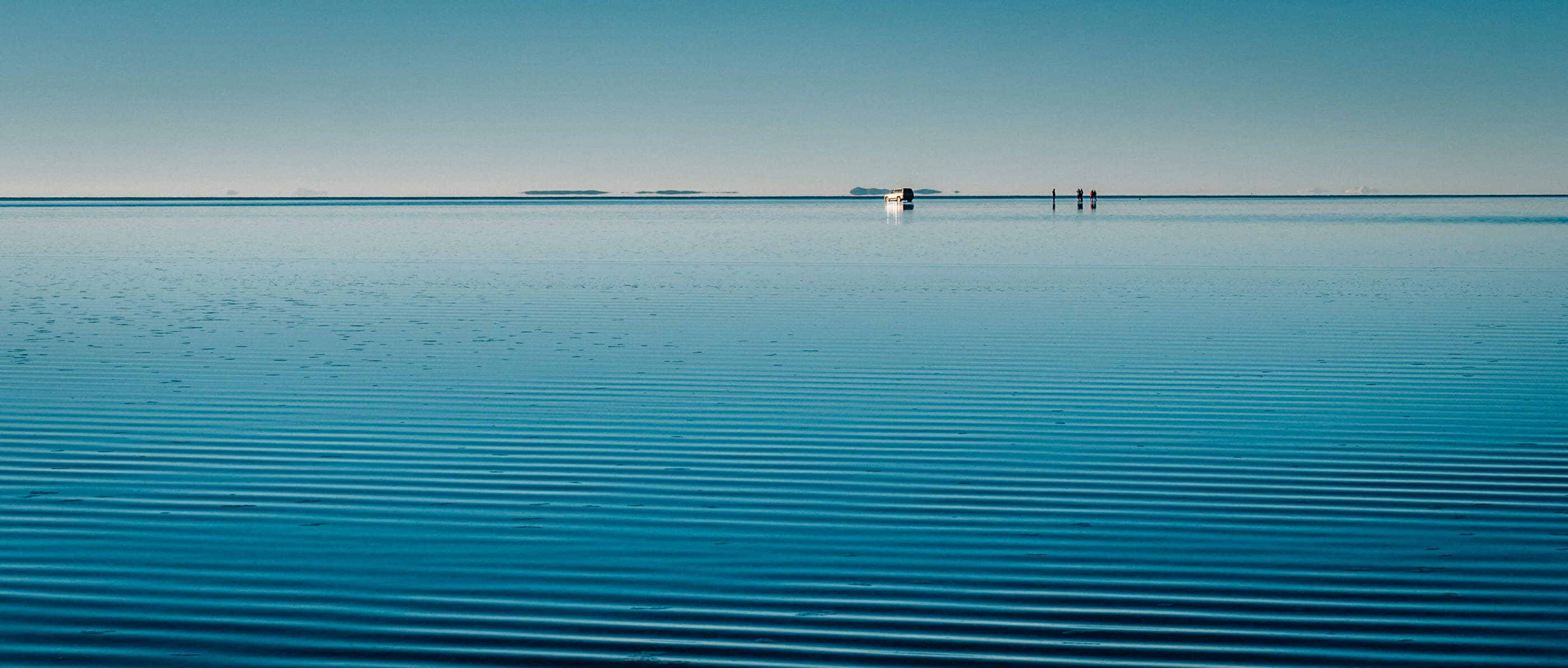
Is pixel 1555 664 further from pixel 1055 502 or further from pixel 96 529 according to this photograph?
pixel 96 529

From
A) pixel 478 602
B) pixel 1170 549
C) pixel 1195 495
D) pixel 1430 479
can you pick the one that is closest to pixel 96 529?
pixel 478 602

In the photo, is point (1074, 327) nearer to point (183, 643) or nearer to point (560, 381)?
point (560, 381)

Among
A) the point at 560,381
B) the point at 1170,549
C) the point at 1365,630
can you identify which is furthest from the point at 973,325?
the point at 1365,630

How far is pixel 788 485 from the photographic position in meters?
10.3

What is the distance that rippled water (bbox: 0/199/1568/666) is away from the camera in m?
6.86

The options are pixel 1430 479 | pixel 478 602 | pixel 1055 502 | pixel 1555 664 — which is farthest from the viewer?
pixel 1430 479

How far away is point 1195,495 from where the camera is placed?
985 centimetres

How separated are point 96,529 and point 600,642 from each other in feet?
14.4

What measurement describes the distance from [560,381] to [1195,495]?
855cm

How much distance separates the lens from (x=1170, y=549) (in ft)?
27.3

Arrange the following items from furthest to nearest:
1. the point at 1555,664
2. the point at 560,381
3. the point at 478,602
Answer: the point at 560,381 < the point at 478,602 < the point at 1555,664

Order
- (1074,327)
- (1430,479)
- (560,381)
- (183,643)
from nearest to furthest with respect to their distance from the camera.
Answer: (183,643), (1430,479), (560,381), (1074,327)

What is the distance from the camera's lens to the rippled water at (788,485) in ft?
22.5

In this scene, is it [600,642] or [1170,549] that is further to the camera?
[1170,549]
